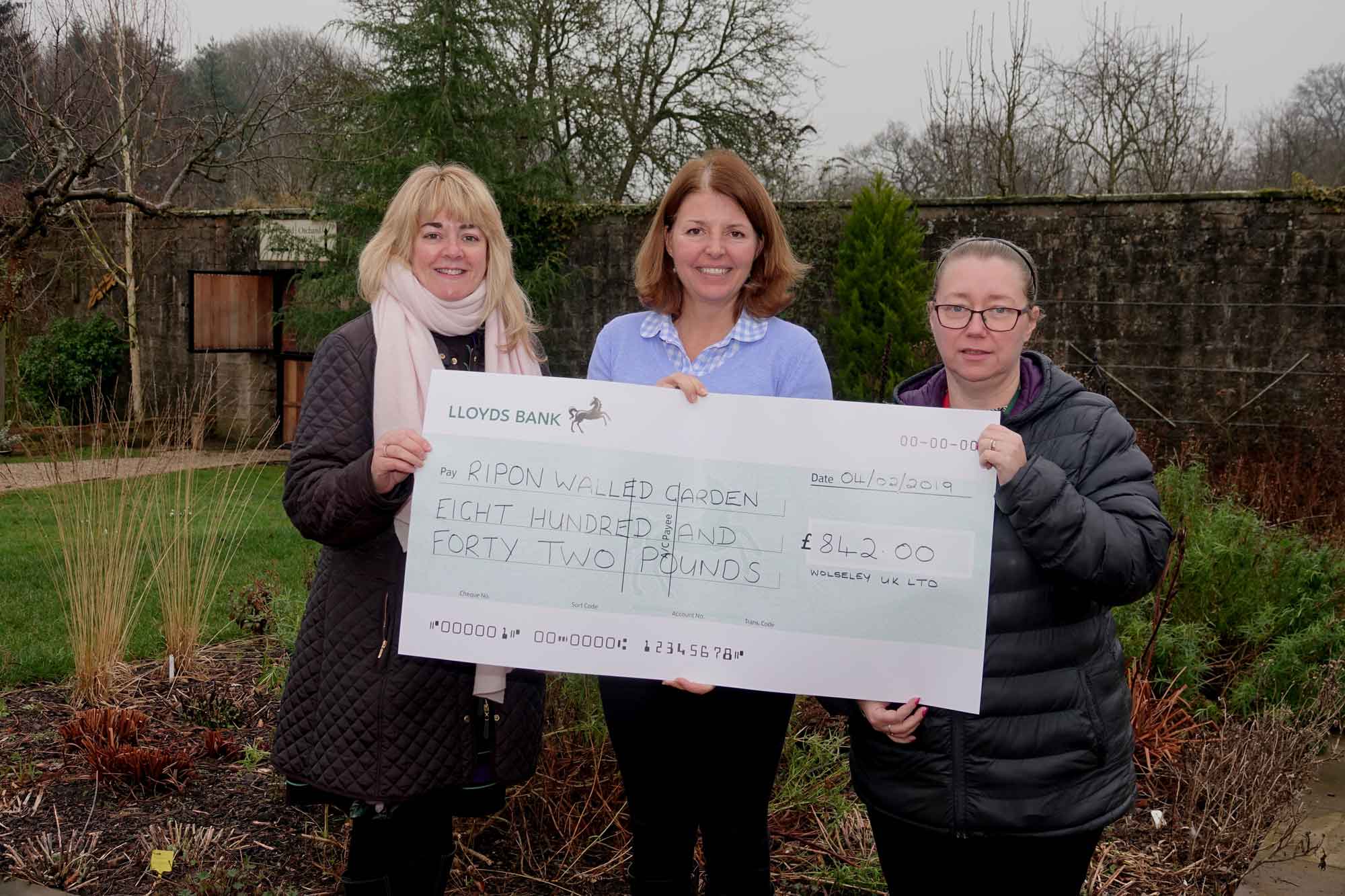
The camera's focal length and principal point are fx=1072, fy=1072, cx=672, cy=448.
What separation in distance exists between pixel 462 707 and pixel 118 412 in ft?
51.5

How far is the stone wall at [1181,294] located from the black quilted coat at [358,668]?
896cm

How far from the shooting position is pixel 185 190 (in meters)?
22.1

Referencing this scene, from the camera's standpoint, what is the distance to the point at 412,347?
94.0 inches

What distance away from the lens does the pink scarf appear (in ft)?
7.70

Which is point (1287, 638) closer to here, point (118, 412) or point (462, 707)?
point (462, 707)

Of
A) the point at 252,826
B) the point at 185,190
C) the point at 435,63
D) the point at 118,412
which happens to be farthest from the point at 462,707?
the point at 185,190

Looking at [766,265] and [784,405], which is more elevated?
[766,265]

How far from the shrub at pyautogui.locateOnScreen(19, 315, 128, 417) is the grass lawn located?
6042 millimetres

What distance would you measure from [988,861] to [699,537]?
83 centimetres

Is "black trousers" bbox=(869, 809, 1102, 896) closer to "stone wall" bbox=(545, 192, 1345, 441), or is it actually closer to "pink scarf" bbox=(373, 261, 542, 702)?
"pink scarf" bbox=(373, 261, 542, 702)

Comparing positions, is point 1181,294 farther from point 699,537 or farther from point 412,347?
point 412,347

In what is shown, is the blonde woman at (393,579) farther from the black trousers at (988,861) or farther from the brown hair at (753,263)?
the black trousers at (988,861)

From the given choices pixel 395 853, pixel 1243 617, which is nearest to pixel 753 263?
pixel 395 853

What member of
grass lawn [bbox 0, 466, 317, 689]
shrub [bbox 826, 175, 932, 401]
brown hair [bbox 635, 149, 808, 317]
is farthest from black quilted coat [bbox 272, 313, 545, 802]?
shrub [bbox 826, 175, 932, 401]
